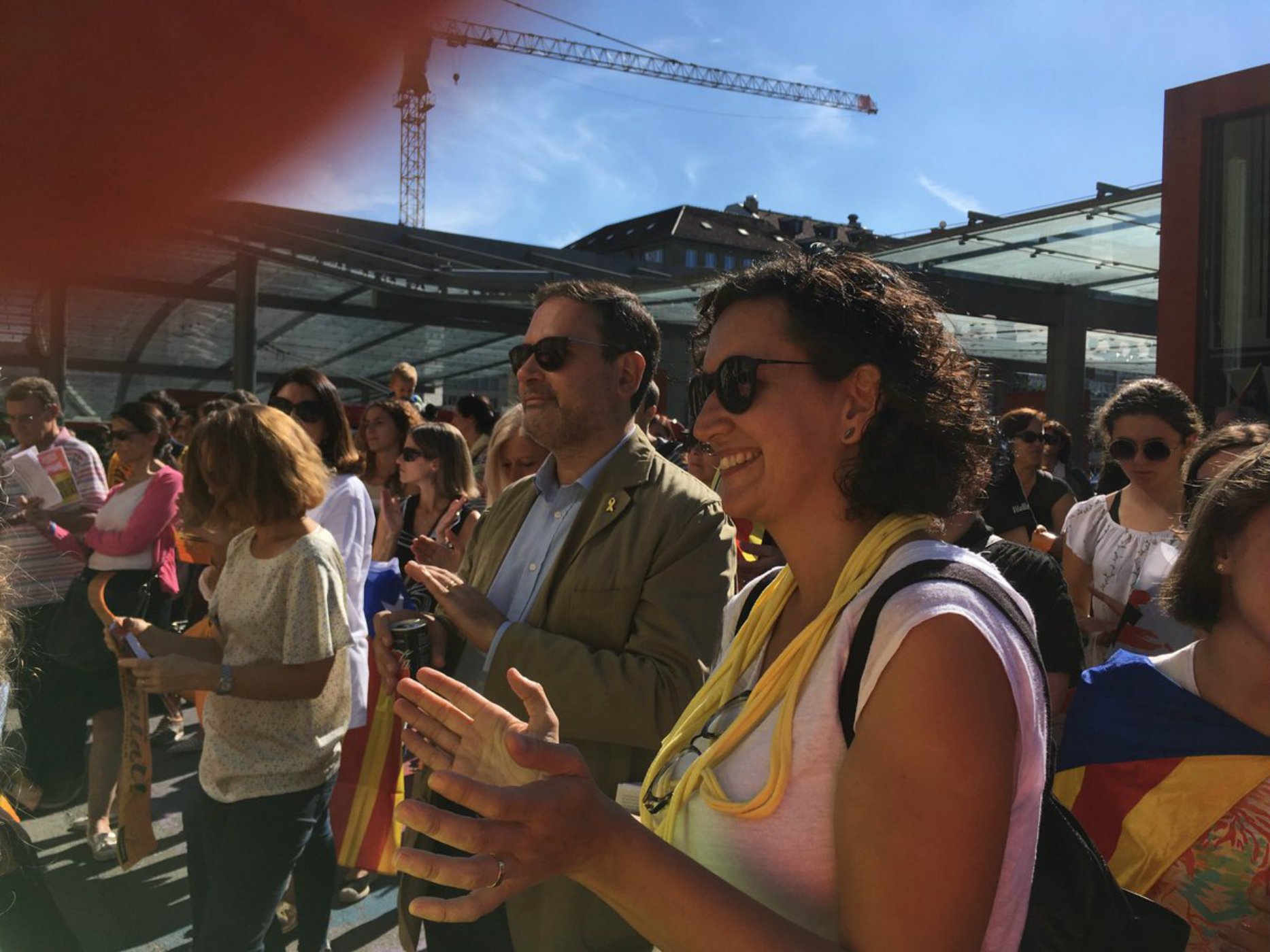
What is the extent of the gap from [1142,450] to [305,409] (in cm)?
353

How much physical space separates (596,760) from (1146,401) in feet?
9.08

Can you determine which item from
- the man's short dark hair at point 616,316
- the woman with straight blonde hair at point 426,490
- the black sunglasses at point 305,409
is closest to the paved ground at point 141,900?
the woman with straight blonde hair at point 426,490

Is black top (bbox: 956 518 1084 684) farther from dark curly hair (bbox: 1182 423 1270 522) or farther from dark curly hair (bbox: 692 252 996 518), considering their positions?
dark curly hair (bbox: 692 252 996 518)

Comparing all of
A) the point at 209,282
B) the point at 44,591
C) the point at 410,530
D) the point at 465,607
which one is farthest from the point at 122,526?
the point at 209,282

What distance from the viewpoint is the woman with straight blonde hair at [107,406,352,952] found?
110 inches

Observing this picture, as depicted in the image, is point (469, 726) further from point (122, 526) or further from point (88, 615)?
point (122, 526)

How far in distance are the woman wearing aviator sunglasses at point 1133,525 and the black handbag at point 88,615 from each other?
14.8 ft

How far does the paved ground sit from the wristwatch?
0.99m

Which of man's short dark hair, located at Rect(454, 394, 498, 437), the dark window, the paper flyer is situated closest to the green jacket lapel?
man's short dark hair, located at Rect(454, 394, 498, 437)

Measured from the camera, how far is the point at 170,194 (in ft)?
1.60

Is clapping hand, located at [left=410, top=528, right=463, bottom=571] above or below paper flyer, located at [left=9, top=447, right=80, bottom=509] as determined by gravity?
below

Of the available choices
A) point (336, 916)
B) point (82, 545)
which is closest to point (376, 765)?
point (336, 916)

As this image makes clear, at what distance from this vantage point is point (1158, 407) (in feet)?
12.4

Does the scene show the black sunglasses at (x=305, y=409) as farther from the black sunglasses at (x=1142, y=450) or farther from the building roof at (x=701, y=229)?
the building roof at (x=701, y=229)
